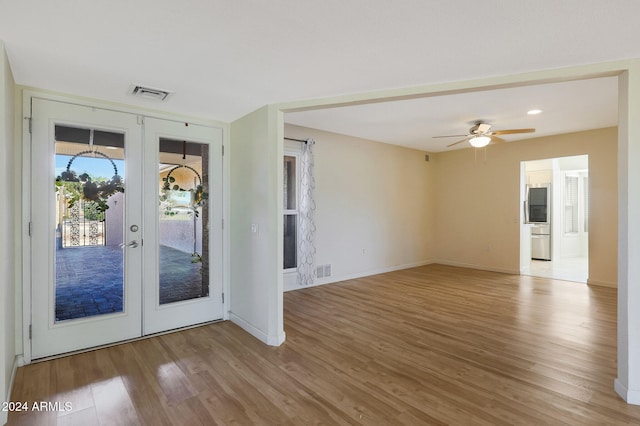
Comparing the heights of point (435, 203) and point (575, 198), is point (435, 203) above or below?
below

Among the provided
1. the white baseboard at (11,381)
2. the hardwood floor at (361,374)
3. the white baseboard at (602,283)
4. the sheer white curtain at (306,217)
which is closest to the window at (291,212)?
the sheer white curtain at (306,217)

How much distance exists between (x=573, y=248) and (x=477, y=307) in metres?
6.22

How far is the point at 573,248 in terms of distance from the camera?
8703mm

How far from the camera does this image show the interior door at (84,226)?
2952mm

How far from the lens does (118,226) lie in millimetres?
3338

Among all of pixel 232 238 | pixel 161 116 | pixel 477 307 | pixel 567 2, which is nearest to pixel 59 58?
pixel 161 116

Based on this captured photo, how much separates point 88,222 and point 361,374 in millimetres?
2948

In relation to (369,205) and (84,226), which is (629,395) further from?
(84,226)

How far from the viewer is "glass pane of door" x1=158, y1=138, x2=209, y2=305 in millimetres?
3643

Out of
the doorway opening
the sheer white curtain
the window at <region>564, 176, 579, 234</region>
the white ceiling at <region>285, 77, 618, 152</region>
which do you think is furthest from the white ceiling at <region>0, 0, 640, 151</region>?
the window at <region>564, 176, 579, 234</region>

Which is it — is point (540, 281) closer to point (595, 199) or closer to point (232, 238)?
point (595, 199)

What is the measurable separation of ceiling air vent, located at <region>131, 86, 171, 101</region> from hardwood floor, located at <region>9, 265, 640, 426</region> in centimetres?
248

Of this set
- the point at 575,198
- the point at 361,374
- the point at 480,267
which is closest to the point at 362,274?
the point at 480,267

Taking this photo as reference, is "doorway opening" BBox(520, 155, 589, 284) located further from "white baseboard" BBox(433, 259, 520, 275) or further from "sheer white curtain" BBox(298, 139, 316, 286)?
"sheer white curtain" BBox(298, 139, 316, 286)
